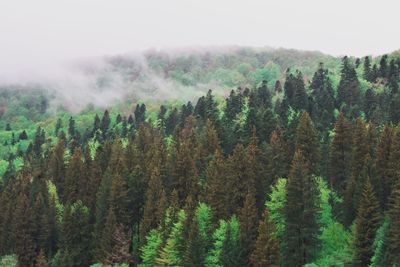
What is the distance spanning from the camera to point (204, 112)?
5527 inches

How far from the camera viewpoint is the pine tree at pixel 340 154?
7825 centimetres

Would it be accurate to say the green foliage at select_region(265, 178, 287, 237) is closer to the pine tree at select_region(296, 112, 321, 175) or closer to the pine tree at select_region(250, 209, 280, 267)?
the pine tree at select_region(250, 209, 280, 267)

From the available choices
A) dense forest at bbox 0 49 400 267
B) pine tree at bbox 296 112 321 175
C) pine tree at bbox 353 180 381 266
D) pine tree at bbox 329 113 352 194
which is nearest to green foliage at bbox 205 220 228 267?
dense forest at bbox 0 49 400 267

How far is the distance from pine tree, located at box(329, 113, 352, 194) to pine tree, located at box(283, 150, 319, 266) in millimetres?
14606

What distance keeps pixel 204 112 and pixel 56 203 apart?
54.0 m

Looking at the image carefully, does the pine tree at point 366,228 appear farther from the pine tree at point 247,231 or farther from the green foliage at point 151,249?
the green foliage at point 151,249

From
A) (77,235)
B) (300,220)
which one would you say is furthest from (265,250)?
(77,235)

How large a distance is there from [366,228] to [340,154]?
2282 cm

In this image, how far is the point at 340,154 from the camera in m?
78.4

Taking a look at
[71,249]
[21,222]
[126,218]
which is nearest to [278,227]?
[126,218]

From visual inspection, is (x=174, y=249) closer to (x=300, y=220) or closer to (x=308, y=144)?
(x=300, y=220)

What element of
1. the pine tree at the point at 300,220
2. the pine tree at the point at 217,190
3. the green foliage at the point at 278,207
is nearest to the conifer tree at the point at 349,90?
the pine tree at the point at 217,190

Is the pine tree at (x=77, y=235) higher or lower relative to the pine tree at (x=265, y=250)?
lower

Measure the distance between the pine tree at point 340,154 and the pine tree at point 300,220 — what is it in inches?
575
